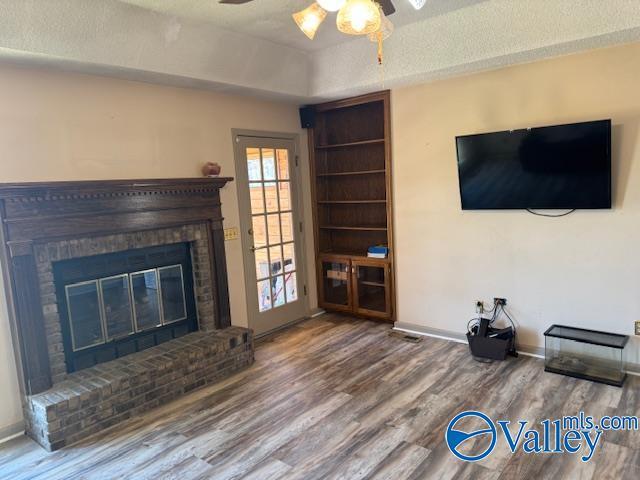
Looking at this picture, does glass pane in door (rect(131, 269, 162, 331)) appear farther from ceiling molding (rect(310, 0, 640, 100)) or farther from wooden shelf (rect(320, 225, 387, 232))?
ceiling molding (rect(310, 0, 640, 100))

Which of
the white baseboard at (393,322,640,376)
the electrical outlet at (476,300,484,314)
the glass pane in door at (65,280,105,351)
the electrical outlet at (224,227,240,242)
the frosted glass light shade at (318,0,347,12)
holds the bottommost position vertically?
the white baseboard at (393,322,640,376)

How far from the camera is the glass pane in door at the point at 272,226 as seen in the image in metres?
4.46

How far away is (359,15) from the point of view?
1861mm

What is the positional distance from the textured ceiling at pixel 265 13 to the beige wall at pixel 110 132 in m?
0.69

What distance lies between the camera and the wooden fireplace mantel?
2.79 meters

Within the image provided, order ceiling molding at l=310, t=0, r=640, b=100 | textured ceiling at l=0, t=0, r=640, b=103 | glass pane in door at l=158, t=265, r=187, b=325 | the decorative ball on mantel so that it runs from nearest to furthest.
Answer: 1. textured ceiling at l=0, t=0, r=640, b=103
2. ceiling molding at l=310, t=0, r=640, b=100
3. glass pane in door at l=158, t=265, r=187, b=325
4. the decorative ball on mantel

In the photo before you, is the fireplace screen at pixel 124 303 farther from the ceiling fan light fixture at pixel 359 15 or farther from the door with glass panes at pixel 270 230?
the ceiling fan light fixture at pixel 359 15

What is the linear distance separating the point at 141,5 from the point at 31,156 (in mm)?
1261

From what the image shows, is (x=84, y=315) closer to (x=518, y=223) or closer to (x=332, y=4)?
(x=332, y=4)

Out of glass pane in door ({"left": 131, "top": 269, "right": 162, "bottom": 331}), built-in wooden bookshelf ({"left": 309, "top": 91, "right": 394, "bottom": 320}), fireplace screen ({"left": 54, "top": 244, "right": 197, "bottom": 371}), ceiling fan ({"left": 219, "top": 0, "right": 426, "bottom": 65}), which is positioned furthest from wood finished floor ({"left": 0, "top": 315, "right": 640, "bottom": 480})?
ceiling fan ({"left": 219, "top": 0, "right": 426, "bottom": 65})

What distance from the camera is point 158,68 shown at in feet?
10.5

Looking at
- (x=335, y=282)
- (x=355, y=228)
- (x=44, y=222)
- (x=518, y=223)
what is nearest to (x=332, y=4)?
(x=44, y=222)

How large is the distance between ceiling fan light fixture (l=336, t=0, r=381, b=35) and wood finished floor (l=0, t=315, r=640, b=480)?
2.25 metres

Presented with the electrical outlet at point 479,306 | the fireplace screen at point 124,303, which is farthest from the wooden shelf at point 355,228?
the fireplace screen at point 124,303
